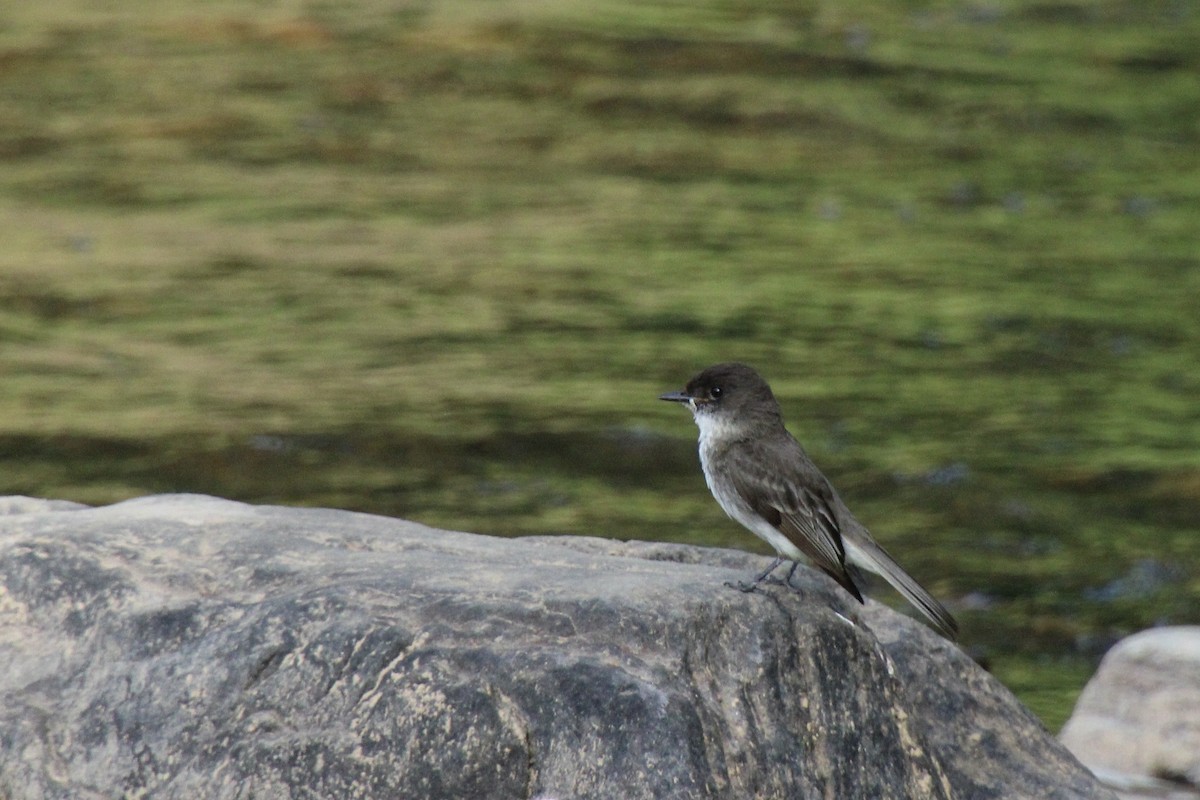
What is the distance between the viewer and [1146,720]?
7918 mm

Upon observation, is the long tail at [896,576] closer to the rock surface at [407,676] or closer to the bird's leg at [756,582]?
the bird's leg at [756,582]

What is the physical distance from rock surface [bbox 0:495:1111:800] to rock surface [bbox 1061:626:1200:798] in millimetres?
2265

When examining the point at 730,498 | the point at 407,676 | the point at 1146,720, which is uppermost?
the point at 407,676

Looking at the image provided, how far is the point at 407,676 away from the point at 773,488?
186cm

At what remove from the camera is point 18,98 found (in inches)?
815

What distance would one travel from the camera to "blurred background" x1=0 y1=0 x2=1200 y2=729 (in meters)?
11.7

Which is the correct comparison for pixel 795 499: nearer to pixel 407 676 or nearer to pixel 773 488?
pixel 773 488

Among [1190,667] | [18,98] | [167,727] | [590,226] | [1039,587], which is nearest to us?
[167,727]

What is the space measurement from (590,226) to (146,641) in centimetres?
1242

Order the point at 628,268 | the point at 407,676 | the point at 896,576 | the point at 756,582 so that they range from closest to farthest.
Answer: the point at 407,676
the point at 756,582
the point at 896,576
the point at 628,268

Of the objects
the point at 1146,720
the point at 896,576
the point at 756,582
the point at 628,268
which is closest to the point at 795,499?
the point at 896,576

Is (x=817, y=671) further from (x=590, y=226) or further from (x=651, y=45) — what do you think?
(x=651, y=45)

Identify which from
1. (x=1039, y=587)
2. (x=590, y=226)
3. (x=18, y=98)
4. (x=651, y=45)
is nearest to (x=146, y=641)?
(x=1039, y=587)

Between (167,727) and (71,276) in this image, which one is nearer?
(167,727)
